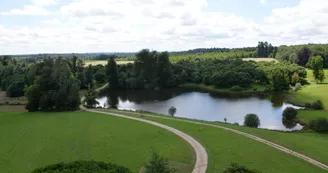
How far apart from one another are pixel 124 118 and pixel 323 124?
2823cm

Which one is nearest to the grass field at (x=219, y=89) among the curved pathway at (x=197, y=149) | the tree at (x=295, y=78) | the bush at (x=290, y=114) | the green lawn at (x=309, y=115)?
the tree at (x=295, y=78)

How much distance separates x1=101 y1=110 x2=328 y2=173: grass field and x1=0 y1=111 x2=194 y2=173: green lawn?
2493 millimetres

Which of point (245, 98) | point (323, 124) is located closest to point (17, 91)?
point (245, 98)

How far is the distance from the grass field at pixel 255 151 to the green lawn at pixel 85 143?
2.49 m

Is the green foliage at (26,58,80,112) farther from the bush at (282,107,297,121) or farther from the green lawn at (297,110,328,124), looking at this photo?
the green lawn at (297,110,328,124)

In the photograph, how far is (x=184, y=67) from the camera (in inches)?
4247

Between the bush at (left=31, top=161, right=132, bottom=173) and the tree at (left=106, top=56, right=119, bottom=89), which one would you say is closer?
the bush at (left=31, top=161, right=132, bottom=173)

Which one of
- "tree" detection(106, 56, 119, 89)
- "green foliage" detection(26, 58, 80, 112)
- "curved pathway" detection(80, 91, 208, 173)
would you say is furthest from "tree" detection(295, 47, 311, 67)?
"curved pathway" detection(80, 91, 208, 173)

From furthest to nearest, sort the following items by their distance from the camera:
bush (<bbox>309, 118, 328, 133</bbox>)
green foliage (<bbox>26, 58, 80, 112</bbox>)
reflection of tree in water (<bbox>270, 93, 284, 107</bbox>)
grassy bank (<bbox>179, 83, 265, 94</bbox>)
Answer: grassy bank (<bbox>179, 83, 265, 94</bbox>) → reflection of tree in water (<bbox>270, 93, 284, 107</bbox>) → green foliage (<bbox>26, 58, 80, 112</bbox>) → bush (<bbox>309, 118, 328, 133</bbox>)

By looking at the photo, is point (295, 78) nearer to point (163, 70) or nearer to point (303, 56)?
point (303, 56)

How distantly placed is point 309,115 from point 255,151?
2715cm

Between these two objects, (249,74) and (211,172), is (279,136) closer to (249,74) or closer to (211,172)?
(211,172)

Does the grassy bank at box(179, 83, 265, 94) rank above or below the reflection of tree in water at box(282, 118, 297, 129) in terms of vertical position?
above

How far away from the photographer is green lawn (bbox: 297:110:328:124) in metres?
47.7
